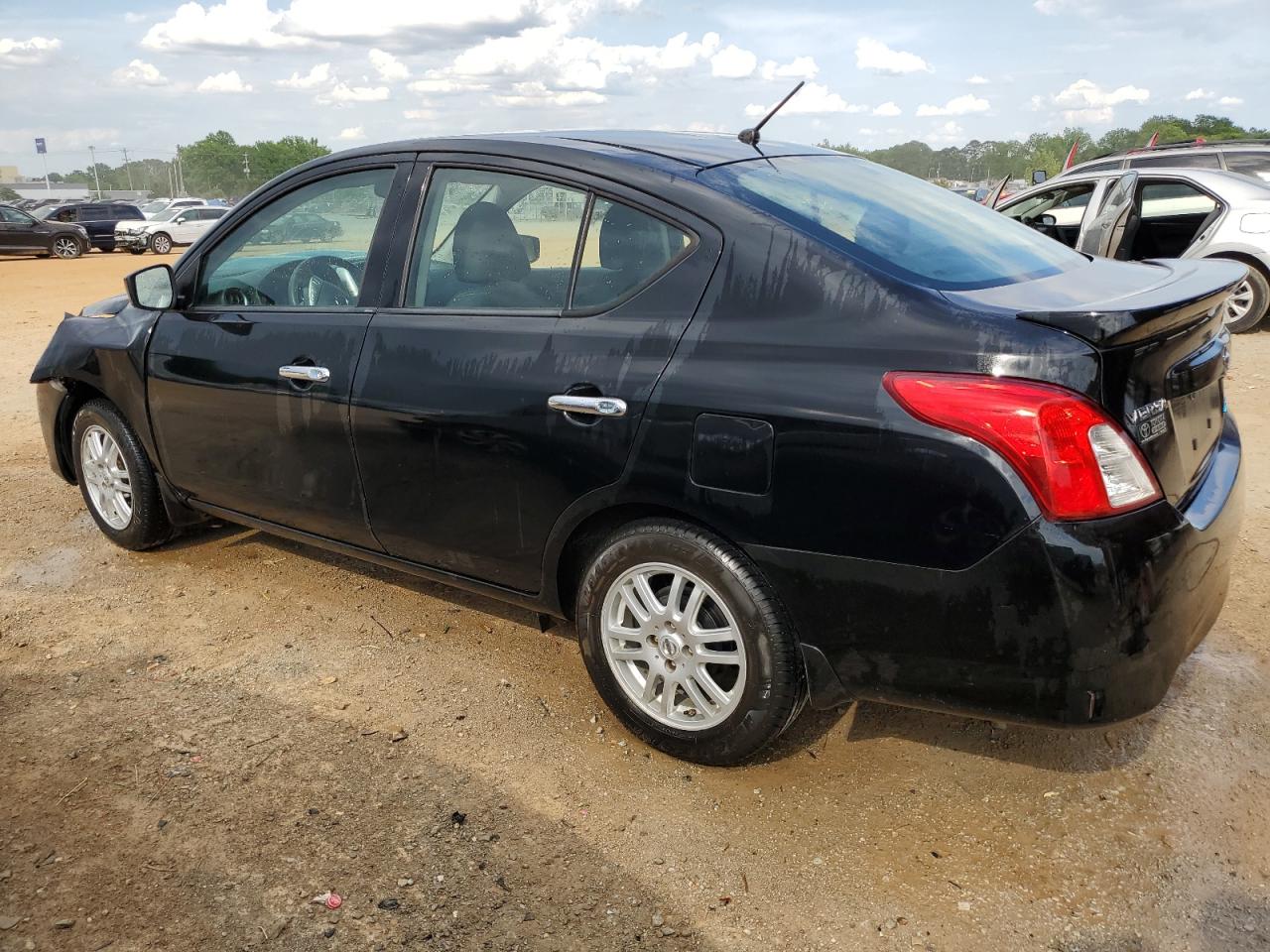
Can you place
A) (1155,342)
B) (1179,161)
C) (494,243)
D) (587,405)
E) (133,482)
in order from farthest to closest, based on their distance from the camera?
(1179,161) → (133,482) → (494,243) → (587,405) → (1155,342)

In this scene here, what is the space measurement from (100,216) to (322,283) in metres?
31.9

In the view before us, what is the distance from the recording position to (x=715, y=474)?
2635mm

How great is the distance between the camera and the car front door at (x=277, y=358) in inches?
138

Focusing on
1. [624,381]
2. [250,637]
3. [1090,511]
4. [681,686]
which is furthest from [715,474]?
[250,637]

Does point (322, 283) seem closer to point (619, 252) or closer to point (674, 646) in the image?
point (619, 252)

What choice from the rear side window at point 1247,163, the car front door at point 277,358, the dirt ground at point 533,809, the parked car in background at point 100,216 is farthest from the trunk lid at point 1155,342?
the parked car in background at point 100,216

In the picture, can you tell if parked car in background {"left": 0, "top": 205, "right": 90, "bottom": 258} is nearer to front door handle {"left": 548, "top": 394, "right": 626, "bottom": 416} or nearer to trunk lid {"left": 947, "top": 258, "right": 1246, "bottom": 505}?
front door handle {"left": 548, "top": 394, "right": 626, "bottom": 416}

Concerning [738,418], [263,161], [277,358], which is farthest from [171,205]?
[263,161]

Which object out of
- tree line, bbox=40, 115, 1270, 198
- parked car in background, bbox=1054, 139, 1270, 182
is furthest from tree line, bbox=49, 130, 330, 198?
parked car in background, bbox=1054, 139, 1270, 182

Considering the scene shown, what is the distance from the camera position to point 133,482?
4473 millimetres

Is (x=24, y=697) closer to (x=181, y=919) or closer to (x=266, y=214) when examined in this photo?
(x=181, y=919)

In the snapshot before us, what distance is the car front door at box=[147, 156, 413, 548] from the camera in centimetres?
350

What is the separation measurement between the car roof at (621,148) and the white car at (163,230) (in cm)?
2955

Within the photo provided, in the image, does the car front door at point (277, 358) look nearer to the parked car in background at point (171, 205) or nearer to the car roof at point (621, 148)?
the car roof at point (621, 148)
